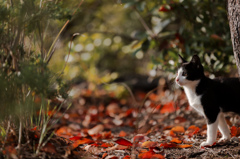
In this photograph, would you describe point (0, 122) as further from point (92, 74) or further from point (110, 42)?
point (110, 42)

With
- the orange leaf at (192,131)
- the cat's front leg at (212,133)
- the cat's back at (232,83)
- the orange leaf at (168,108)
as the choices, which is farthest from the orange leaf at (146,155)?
the orange leaf at (168,108)

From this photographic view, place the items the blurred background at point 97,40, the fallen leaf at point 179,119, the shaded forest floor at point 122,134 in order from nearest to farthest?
the blurred background at point 97,40, the shaded forest floor at point 122,134, the fallen leaf at point 179,119

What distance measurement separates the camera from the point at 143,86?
19.3 feet

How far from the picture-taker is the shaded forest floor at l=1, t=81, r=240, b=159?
2.16 m

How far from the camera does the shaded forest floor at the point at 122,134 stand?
216 cm

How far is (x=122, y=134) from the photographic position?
3420 mm

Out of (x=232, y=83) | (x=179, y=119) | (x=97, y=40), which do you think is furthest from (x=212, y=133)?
(x=97, y=40)

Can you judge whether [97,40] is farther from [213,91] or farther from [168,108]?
[213,91]

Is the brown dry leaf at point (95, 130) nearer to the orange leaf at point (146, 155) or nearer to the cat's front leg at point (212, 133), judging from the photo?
the orange leaf at point (146, 155)

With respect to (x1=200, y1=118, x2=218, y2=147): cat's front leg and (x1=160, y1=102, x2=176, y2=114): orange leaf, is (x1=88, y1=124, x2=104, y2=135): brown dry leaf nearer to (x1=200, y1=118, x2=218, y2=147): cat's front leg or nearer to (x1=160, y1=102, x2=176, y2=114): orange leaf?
(x1=160, y1=102, x2=176, y2=114): orange leaf

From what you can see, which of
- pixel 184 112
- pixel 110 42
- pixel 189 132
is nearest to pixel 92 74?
pixel 110 42

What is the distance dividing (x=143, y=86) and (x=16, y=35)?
4.08m

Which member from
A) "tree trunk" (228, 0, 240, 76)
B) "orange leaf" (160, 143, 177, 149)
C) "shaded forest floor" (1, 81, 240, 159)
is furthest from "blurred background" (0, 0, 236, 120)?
"tree trunk" (228, 0, 240, 76)

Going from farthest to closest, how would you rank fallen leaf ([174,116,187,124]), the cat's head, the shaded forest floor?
fallen leaf ([174,116,187,124])
the cat's head
the shaded forest floor
